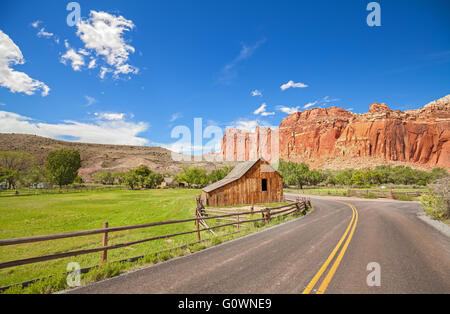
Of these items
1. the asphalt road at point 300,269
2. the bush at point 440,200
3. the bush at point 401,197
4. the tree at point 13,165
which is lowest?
the bush at point 401,197

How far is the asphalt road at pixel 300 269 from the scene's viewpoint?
4441 mm

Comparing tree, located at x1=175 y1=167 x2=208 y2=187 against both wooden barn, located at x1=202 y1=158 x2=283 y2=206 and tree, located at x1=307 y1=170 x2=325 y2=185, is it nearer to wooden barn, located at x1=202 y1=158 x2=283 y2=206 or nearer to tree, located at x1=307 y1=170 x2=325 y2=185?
tree, located at x1=307 y1=170 x2=325 y2=185

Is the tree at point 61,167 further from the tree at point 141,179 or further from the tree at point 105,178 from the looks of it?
the tree at point 105,178

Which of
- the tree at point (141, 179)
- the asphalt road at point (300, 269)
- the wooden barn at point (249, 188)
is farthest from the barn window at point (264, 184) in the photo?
the tree at point (141, 179)

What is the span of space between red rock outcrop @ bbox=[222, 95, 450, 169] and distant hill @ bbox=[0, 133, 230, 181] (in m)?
81.5

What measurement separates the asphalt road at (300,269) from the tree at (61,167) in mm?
86975

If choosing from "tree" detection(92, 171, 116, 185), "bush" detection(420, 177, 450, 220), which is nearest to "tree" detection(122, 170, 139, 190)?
"tree" detection(92, 171, 116, 185)

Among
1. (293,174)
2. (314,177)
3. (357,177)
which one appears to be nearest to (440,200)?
(293,174)

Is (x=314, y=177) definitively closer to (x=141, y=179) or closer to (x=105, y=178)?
(x=141, y=179)

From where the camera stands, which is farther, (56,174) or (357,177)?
(56,174)

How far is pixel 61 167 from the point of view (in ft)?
233

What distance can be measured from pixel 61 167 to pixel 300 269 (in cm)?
8954
